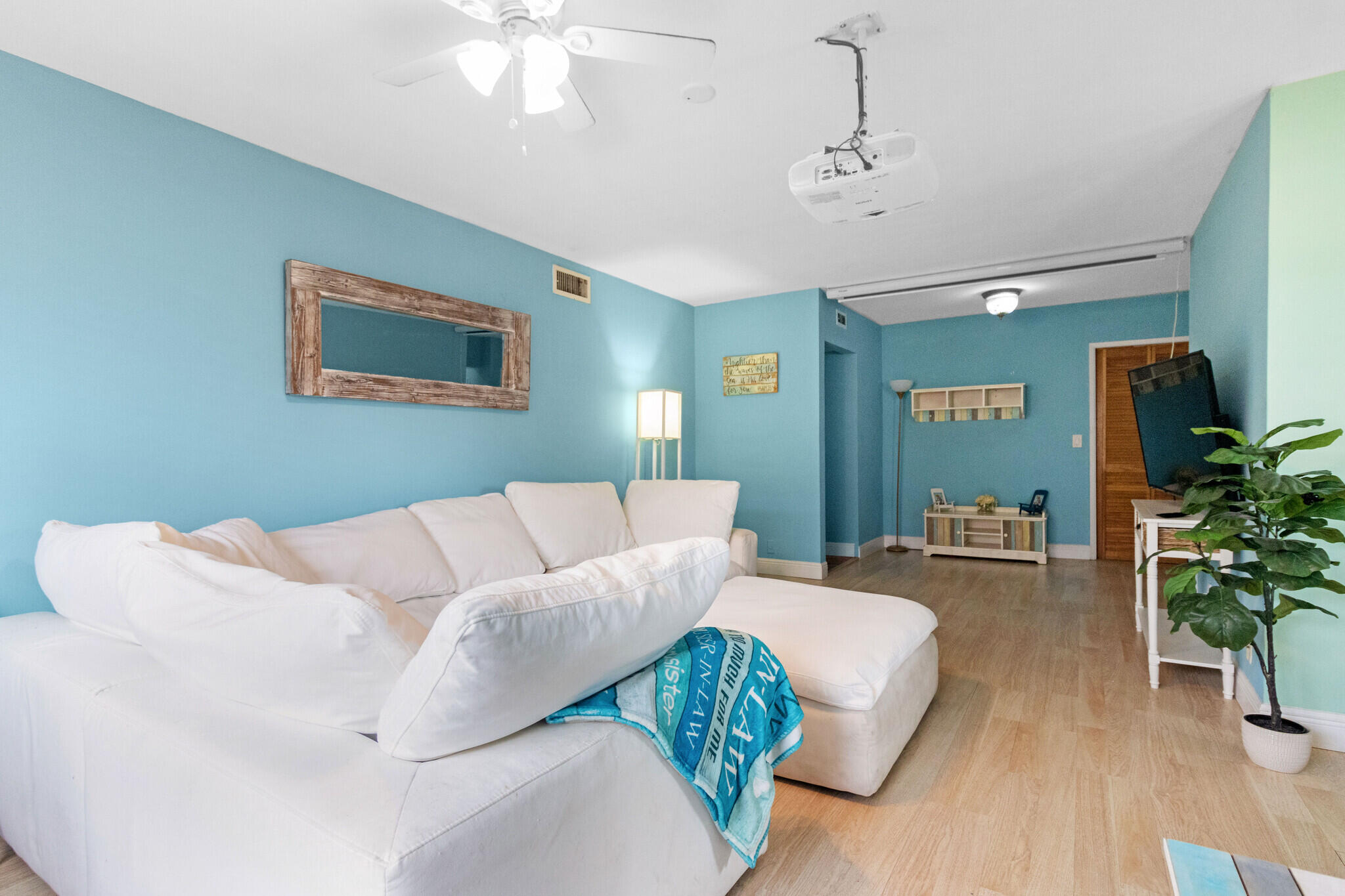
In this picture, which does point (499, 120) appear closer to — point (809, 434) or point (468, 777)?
point (468, 777)

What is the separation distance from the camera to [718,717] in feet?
4.32

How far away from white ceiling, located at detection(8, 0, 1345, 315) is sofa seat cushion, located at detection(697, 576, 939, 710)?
1.87m

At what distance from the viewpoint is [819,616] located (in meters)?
2.50

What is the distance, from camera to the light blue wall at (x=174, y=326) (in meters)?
2.11

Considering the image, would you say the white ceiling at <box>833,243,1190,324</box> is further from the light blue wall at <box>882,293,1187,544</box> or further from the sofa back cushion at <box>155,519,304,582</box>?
the sofa back cushion at <box>155,519,304,582</box>

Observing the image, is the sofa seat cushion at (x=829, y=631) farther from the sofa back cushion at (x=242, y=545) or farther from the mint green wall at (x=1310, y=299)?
the sofa back cushion at (x=242, y=545)

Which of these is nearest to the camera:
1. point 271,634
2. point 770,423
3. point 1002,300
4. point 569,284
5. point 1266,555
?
point 271,634

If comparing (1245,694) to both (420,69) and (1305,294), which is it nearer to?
(1305,294)

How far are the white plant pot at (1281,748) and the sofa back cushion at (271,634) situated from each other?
8.83ft

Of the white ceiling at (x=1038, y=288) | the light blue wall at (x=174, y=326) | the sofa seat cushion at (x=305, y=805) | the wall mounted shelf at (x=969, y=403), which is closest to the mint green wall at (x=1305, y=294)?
the white ceiling at (x=1038, y=288)

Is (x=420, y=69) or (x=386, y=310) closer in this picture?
(x=420, y=69)

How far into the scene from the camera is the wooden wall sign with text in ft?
17.4

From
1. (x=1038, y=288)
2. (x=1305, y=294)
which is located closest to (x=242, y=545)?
(x=1305, y=294)

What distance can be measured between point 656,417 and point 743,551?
1.33 metres
